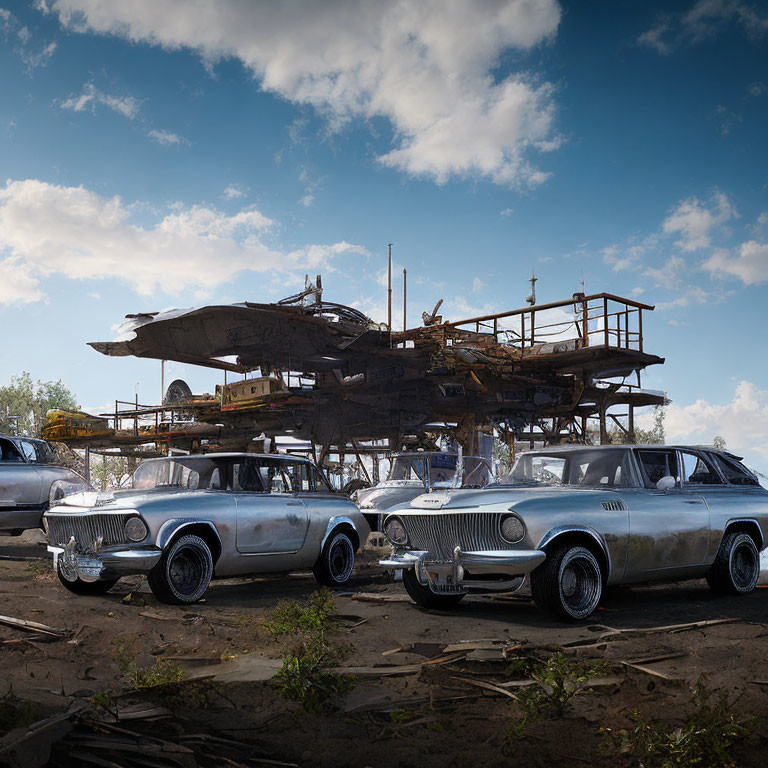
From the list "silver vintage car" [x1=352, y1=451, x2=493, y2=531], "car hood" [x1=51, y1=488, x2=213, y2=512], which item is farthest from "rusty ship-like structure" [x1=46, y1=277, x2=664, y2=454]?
"car hood" [x1=51, y1=488, x2=213, y2=512]

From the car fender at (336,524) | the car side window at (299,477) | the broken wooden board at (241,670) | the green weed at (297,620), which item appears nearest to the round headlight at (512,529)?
the green weed at (297,620)

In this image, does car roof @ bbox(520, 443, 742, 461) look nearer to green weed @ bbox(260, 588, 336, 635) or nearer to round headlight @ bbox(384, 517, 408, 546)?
round headlight @ bbox(384, 517, 408, 546)

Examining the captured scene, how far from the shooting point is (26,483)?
13.9 meters

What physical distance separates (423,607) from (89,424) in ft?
96.1

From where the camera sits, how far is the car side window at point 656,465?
8.53m

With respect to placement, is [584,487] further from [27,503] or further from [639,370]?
[639,370]

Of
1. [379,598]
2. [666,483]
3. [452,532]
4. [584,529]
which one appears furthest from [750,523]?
[379,598]

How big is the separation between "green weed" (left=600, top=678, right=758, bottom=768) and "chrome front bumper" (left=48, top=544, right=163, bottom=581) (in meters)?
5.46

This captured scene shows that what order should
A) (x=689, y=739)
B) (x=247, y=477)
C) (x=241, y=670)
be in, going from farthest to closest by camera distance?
(x=247, y=477)
(x=241, y=670)
(x=689, y=739)

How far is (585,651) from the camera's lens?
578 centimetres

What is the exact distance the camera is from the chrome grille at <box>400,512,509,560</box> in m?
7.35

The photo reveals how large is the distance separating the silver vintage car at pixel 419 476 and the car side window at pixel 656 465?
277 inches

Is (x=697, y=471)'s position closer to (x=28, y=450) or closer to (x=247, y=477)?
(x=247, y=477)

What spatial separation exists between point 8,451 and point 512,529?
34.4ft
